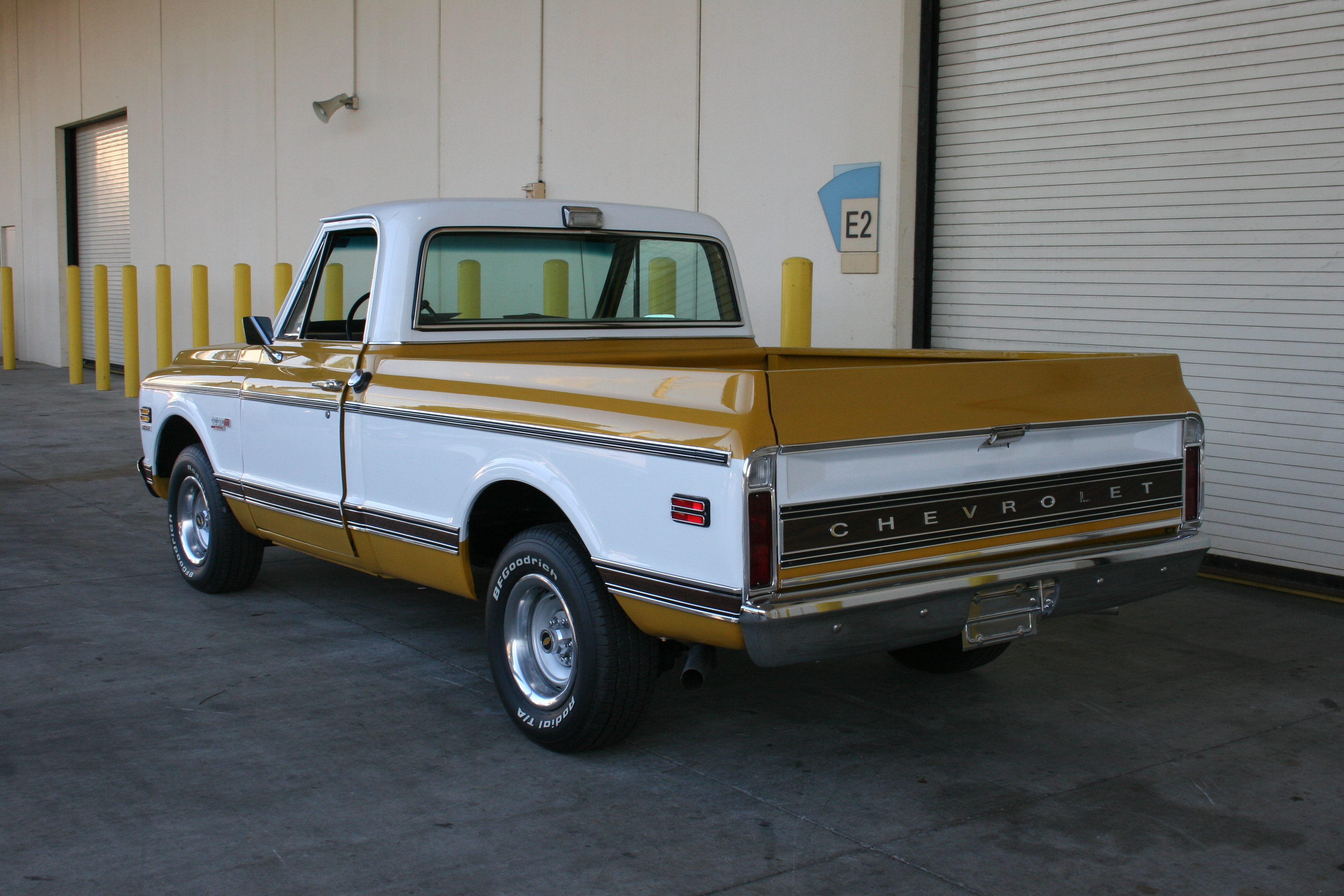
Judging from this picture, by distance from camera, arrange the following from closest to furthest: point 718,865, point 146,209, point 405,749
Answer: point 718,865
point 405,749
point 146,209

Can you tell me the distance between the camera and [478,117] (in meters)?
11.8

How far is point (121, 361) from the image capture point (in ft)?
Answer: 65.8

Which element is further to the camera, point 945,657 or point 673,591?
point 945,657

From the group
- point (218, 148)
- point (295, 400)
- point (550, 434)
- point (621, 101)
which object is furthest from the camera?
point (218, 148)

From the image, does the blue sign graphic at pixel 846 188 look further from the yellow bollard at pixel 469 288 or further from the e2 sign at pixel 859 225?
the yellow bollard at pixel 469 288

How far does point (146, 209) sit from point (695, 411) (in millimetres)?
17549

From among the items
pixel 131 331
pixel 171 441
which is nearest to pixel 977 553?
pixel 171 441

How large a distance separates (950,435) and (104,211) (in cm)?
2004

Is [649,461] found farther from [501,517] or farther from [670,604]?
[501,517]

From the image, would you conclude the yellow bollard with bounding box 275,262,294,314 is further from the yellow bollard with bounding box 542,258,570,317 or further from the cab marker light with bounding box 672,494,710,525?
the cab marker light with bounding box 672,494,710,525

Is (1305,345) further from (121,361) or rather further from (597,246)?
(121,361)

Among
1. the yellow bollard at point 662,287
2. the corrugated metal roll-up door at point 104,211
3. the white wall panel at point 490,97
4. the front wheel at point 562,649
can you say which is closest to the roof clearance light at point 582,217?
the yellow bollard at point 662,287

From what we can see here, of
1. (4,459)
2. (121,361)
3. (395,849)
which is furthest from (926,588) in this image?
(121,361)

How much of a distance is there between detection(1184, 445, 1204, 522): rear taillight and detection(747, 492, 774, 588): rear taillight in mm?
1755
